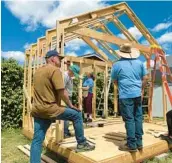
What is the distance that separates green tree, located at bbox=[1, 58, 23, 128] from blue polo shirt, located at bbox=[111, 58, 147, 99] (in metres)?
4.23

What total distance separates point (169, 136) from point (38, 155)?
2797 mm

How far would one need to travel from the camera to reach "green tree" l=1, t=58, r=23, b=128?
24.1ft

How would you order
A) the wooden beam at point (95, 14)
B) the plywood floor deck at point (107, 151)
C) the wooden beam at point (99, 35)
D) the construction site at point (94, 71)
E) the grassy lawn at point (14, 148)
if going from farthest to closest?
the wooden beam at point (99, 35), the wooden beam at point (95, 14), the grassy lawn at point (14, 148), the construction site at point (94, 71), the plywood floor deck at point (107, 151)

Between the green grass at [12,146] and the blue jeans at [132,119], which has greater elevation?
the blue jeans at [132,119]

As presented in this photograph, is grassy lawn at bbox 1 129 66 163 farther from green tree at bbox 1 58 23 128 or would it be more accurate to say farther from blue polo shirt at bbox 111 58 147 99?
blue polo shirt at bbox 111 58 147 99

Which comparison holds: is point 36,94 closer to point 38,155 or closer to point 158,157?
point 38,155

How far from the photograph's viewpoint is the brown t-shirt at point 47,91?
3553 millimetres

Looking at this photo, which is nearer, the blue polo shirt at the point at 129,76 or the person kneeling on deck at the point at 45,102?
the person kneeling on deck at the point at 45,102

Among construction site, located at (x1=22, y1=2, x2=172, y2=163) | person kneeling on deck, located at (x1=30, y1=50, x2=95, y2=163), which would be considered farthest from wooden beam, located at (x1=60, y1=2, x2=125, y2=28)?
person kneeling on deck, located at (x1=30, y1=50, x2=95, y2=163)

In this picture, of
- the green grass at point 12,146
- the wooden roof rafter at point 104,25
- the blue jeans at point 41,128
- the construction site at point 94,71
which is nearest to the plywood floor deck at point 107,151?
the construction site at point 94,71

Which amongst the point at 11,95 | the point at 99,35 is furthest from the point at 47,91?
the point at 11,95

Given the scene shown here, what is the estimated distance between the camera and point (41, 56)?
5.94m

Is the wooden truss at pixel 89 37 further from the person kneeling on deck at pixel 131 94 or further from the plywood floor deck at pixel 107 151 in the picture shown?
the person kneeling on deck at pixel 131 94

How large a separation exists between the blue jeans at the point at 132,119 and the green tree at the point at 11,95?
4347mm
